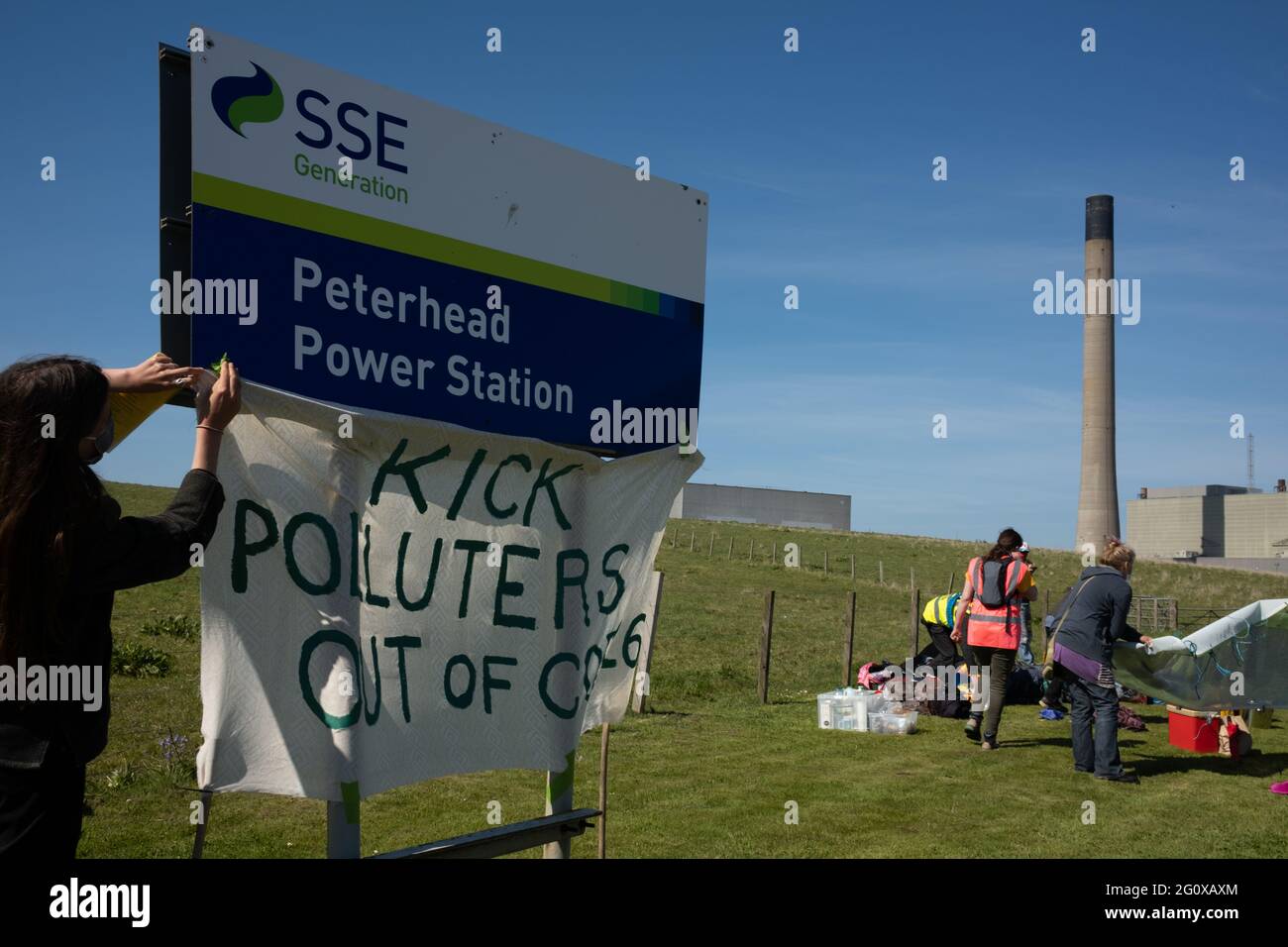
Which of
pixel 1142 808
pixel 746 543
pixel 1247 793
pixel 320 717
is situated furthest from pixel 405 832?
pixel 746 543

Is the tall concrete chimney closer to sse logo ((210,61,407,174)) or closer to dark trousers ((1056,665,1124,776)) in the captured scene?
dark trousers ((1056,665,1124,776))

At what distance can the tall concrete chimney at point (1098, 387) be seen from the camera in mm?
79062

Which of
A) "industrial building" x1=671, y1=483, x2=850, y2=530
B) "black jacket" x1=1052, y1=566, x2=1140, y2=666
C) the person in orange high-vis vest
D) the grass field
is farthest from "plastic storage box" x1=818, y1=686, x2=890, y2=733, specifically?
"industrial building" x1=671, y1=483, x2=850, y2=530

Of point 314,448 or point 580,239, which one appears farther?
point 580,239

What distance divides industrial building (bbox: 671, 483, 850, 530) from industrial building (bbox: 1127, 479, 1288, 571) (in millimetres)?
39696

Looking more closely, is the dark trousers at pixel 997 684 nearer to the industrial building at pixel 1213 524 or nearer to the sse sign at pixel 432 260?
the sse sign at pixel 432 260

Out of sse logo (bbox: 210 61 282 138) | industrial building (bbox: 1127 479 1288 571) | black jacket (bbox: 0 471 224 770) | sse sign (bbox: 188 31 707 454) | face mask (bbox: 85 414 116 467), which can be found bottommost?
industrial building (bbox: 1127 479 1288 571)

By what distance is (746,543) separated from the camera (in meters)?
57.4

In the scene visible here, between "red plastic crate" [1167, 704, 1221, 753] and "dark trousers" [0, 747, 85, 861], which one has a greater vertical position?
"dark trousers" [0, 747, 85, 861]

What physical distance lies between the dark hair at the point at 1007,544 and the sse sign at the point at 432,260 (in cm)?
646

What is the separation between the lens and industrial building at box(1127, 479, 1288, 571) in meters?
114
